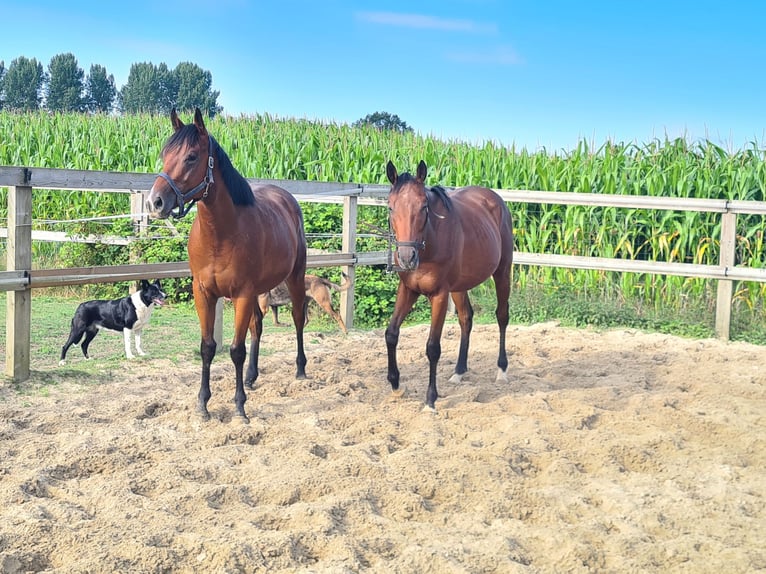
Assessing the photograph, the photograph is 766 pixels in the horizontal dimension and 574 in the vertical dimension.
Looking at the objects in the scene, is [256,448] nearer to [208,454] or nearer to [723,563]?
[208,454]

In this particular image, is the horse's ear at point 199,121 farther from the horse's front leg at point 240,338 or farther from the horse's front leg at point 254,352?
the horse's front leg at point 254,352

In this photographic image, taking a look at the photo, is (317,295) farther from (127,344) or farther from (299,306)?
(127,344)

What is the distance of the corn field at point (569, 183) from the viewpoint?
11.0 m

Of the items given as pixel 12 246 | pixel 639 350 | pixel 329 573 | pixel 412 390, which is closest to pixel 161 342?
pixel 12 246

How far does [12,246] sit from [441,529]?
13.9 feet

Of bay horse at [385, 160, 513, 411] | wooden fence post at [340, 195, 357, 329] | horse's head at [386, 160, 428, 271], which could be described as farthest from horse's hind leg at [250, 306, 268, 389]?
wooden fence post at [340, 195, 357, 329]

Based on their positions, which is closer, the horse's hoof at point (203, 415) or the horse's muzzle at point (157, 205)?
the horse's muzzle at point (157, 205)

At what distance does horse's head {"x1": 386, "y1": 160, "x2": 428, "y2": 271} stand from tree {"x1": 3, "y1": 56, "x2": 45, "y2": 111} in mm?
65232

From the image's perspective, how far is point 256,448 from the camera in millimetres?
4988

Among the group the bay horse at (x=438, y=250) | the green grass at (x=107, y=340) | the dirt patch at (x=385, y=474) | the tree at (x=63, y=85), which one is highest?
the tree at (x=63, y=85)

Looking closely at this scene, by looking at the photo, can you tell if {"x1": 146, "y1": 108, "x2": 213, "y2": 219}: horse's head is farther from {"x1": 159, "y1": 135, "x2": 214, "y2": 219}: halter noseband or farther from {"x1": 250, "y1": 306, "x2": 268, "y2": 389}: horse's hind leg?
{"x1": 250, "y1": 306, "x2": 268, "y2": 389}: horse's hind leg

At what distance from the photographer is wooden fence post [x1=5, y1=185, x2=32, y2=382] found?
6.30m

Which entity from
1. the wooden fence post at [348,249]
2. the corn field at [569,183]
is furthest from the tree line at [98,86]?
the wooden fence post at [348,249]

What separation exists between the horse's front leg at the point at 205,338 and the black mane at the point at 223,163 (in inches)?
27.2
